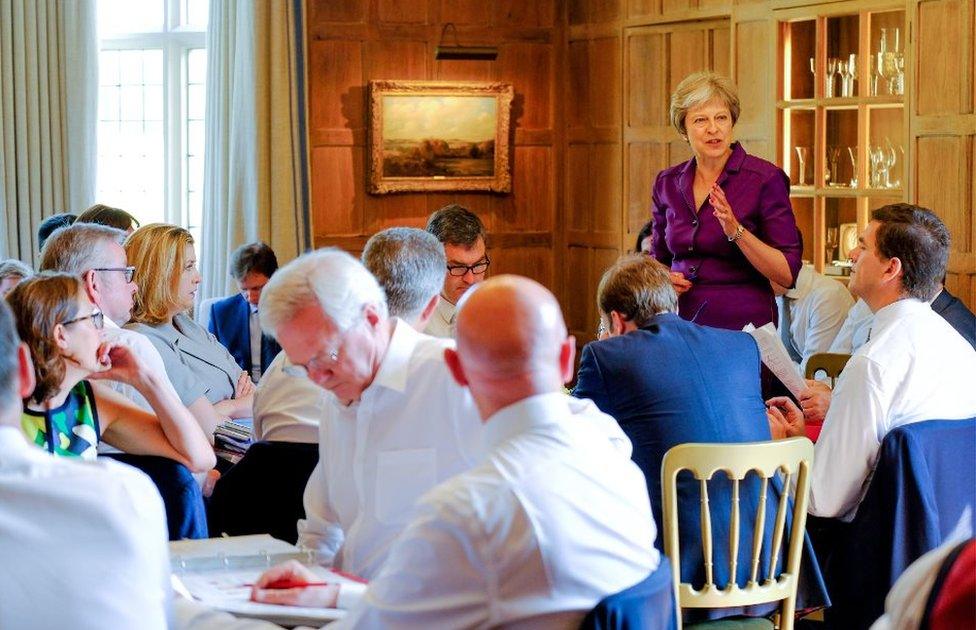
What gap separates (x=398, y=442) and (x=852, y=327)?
12.4 feet

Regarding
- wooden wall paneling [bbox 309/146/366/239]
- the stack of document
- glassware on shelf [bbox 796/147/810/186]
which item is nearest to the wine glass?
glassware on shelf [bbox 796/147/810/186]

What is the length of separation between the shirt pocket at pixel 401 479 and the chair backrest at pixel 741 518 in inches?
28.2

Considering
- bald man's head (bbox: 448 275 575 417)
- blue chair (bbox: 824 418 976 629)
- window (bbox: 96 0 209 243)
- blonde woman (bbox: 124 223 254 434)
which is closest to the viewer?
bald man's head (bbox: 448 275 575 417)

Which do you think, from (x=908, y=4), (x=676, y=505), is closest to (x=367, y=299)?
(x=676, y=505)

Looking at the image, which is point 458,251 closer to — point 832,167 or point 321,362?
point 321,362

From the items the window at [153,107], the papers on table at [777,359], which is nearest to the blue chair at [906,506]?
the papers on table at [777,359]

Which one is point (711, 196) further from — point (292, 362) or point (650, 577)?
point (650, 577)

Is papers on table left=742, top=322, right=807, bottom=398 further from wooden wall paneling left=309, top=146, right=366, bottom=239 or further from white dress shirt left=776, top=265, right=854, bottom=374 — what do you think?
wooden wall paneling left=309, top=146, right=366, bottom=239

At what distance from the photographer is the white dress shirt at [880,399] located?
12.1 ft

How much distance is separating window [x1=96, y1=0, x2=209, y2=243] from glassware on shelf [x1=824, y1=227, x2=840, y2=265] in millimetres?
4335

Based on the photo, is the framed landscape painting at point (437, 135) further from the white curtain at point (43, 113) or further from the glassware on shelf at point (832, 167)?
the glassware on shelf at point (832, 167)

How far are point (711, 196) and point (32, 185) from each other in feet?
16.2

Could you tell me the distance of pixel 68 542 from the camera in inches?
78.0

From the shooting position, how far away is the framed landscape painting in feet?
29.2
